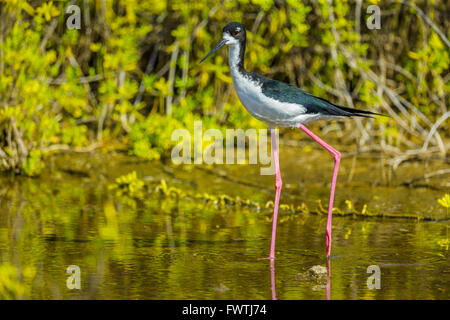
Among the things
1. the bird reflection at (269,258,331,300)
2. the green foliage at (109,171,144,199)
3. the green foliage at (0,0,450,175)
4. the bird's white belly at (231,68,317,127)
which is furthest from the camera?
the green foliage at (0,0,450,175)

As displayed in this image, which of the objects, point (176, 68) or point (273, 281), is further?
point (176, 68)

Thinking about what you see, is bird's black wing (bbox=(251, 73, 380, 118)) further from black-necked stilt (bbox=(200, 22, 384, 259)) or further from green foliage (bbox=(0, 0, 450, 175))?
green foliage (bbox=(0, 0, 450, 175))

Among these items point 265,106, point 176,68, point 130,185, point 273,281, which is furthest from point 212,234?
point 176,68

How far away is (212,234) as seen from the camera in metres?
6.29

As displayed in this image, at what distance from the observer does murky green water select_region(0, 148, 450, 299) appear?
4.90 metres

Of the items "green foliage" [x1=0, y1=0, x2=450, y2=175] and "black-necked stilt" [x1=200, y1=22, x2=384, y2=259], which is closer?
"black-necked stilt" [x1=200, y1=22, x2=384, y2=259]

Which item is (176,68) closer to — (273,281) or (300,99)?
(300,99)

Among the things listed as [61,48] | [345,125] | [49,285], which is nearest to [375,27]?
[345,125]

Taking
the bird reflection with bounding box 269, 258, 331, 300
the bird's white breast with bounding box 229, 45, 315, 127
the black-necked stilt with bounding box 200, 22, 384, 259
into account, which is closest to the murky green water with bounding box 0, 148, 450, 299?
the bird reflection with bounding box 269, 258, 331, 300

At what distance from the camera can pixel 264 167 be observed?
8.84 meters

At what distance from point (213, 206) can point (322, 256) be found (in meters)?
1.88

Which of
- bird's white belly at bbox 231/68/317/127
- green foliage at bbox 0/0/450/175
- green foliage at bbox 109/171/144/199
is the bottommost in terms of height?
green foliage at bbox 109/171/144/199

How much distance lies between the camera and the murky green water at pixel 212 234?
16.1 feet
